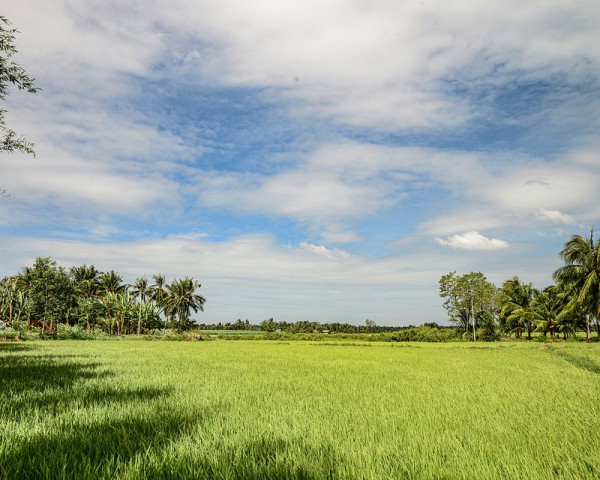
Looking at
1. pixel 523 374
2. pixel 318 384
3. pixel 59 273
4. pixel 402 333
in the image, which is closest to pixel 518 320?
pixel 402 333

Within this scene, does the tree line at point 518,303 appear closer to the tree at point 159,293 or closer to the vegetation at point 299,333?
the vegetation at point 299,333

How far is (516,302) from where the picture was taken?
59.0 metres

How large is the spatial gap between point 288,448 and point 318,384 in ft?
19.4

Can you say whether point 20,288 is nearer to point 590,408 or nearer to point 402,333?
point 402,333

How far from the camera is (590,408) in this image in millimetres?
6598

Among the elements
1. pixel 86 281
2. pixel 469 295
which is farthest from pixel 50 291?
pixel 469 295

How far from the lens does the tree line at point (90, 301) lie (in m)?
62.4

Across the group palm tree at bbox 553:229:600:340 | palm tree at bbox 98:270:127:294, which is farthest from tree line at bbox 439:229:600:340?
palm tree at bbox 98:270:127:294

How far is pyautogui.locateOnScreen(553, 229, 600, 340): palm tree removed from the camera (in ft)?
124

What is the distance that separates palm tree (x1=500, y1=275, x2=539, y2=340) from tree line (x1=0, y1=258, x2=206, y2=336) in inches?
2148

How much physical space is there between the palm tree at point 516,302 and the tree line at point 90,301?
179 ft

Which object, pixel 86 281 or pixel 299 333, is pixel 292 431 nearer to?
pixel 299 333

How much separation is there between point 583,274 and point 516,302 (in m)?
20.2

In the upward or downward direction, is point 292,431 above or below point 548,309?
below
